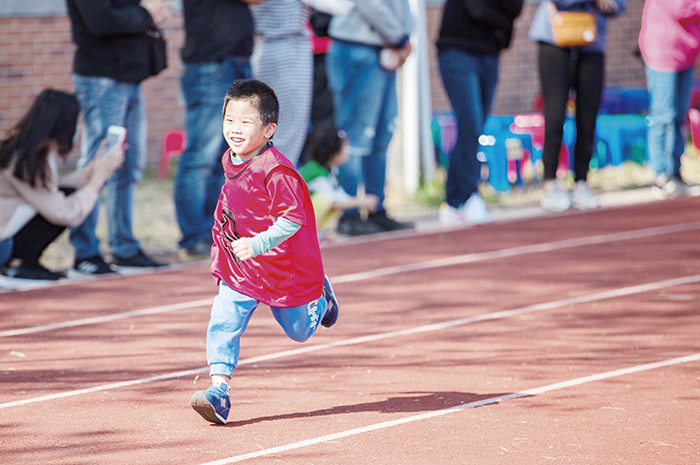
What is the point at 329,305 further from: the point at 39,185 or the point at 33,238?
the point at 33,238

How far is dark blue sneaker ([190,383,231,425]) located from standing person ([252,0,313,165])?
171 inches


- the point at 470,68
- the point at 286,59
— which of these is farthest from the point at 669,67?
the point at 286,59

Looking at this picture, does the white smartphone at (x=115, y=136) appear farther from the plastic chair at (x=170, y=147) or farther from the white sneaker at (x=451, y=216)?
the plastic chair at (x=170, y=147)

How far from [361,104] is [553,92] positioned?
2.03 metres

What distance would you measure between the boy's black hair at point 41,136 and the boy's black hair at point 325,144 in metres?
2.20

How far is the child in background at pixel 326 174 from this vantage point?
8.84 m

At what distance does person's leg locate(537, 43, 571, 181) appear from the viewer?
32.9 feet

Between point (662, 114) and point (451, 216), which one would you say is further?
point (662, 114)

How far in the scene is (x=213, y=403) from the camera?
14.1 feet

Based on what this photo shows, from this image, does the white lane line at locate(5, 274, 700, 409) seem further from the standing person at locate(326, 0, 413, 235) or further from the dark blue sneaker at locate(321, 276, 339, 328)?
the standing person at locate(326, 0, 413, 235)

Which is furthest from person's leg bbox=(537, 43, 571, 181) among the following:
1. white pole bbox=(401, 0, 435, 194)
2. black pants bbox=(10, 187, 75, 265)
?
black pants bbox=(10, 187, 75, 265)

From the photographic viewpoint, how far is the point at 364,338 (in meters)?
6.05

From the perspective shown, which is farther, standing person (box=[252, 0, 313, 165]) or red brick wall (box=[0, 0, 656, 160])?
red brick wall (box=[0, 0, 656, 160])

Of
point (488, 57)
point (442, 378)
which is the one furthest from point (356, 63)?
point (442, 378)
